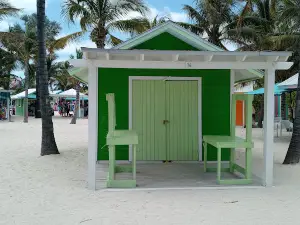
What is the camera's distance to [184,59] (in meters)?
6.86

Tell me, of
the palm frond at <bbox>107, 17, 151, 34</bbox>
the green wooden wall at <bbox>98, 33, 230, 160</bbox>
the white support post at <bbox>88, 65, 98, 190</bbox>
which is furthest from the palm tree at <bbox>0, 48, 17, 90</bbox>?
the white support post at <bbox>88, 65, 98, 190</bbox>

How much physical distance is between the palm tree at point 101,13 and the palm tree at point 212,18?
468 cm

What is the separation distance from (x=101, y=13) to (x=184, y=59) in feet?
41.1

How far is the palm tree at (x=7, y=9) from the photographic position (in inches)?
885

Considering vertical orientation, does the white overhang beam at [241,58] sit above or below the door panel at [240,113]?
above

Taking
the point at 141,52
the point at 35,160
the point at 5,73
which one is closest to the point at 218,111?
the point at 141,52

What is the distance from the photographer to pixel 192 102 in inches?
380

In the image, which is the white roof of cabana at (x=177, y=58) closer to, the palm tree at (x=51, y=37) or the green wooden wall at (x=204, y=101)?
the green wooden wall at (x=204, y=101)

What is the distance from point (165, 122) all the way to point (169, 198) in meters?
3.65

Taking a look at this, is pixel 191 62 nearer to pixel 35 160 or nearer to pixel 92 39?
pixel 35 160

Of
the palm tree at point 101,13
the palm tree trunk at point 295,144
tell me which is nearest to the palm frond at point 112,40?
the palm tree at point 101,13

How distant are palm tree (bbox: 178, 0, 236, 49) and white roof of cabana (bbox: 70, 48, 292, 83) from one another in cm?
1523

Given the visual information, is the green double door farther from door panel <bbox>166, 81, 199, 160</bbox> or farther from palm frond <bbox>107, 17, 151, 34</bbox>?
palm frond <bbox>107, 17, 151, 34</bbox>

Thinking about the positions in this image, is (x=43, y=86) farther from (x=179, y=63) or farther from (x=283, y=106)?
(x=283, y=106)
